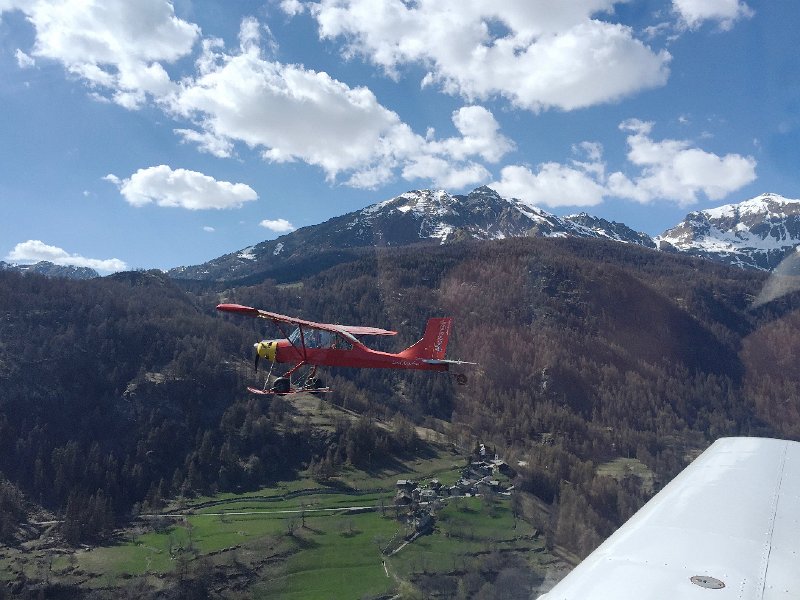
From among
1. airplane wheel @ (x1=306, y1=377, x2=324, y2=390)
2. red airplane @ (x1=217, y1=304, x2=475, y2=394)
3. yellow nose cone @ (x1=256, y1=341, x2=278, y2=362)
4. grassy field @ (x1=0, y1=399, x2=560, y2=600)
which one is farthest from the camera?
grassy field @ (x1=0, y1=399, x2=560, y2=600)

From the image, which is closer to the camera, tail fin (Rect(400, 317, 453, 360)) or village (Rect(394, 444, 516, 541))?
tail fin (Rect(400, 317, 453, 360))

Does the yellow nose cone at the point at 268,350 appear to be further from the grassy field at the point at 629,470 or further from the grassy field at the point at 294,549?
the grassy field at the point at 629,470

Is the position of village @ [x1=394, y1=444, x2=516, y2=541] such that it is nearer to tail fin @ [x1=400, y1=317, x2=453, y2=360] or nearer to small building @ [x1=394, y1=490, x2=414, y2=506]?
small building @ [x1=394, y1=490, x2=414, y2=506]

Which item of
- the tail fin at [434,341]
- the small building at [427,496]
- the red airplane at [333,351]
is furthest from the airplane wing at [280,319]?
the small building at [427,496]

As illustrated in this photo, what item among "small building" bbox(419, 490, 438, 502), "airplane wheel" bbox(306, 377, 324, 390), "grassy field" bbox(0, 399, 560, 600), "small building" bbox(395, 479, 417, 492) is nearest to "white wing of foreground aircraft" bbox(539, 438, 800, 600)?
"airplane wheel" bbox(306, 377, 324, 390)

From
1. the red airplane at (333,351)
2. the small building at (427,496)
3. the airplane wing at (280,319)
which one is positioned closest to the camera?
the airplane wing at (280,319)

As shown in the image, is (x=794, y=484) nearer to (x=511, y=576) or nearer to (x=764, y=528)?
(x=764, y=528)

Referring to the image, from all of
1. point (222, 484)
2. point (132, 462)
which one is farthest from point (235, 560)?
point (132, 462)
